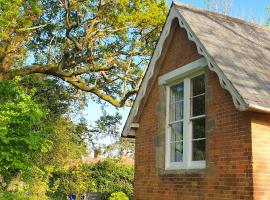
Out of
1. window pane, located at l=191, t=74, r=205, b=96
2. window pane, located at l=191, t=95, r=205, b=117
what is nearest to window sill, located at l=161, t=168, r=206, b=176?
window pane, located at l=191, t=95, r=205, b=117

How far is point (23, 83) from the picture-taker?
961 inches

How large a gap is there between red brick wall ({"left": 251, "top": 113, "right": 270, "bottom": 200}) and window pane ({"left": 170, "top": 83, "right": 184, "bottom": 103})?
2943 mm

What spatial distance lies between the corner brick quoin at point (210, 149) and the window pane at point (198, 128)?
44 cm

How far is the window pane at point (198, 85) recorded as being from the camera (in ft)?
32.0

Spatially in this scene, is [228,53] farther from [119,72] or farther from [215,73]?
[119,72]

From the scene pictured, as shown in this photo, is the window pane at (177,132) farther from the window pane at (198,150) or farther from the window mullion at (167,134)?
the window pane at (198,150)

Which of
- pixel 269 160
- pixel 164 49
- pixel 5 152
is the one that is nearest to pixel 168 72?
pixel 164 49

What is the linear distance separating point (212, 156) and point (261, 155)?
1.24m

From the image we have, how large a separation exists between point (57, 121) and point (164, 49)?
13.4 meters

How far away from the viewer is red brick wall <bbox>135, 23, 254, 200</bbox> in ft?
26.0

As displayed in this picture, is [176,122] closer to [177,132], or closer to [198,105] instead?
[177,132]

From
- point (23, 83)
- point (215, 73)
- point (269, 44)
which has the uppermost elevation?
point (23, 83)

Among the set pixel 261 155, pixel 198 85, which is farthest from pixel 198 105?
pixel 261 155

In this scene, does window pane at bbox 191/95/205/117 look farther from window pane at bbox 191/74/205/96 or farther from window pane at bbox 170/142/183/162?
window pane at bbox 170/142/183/162
